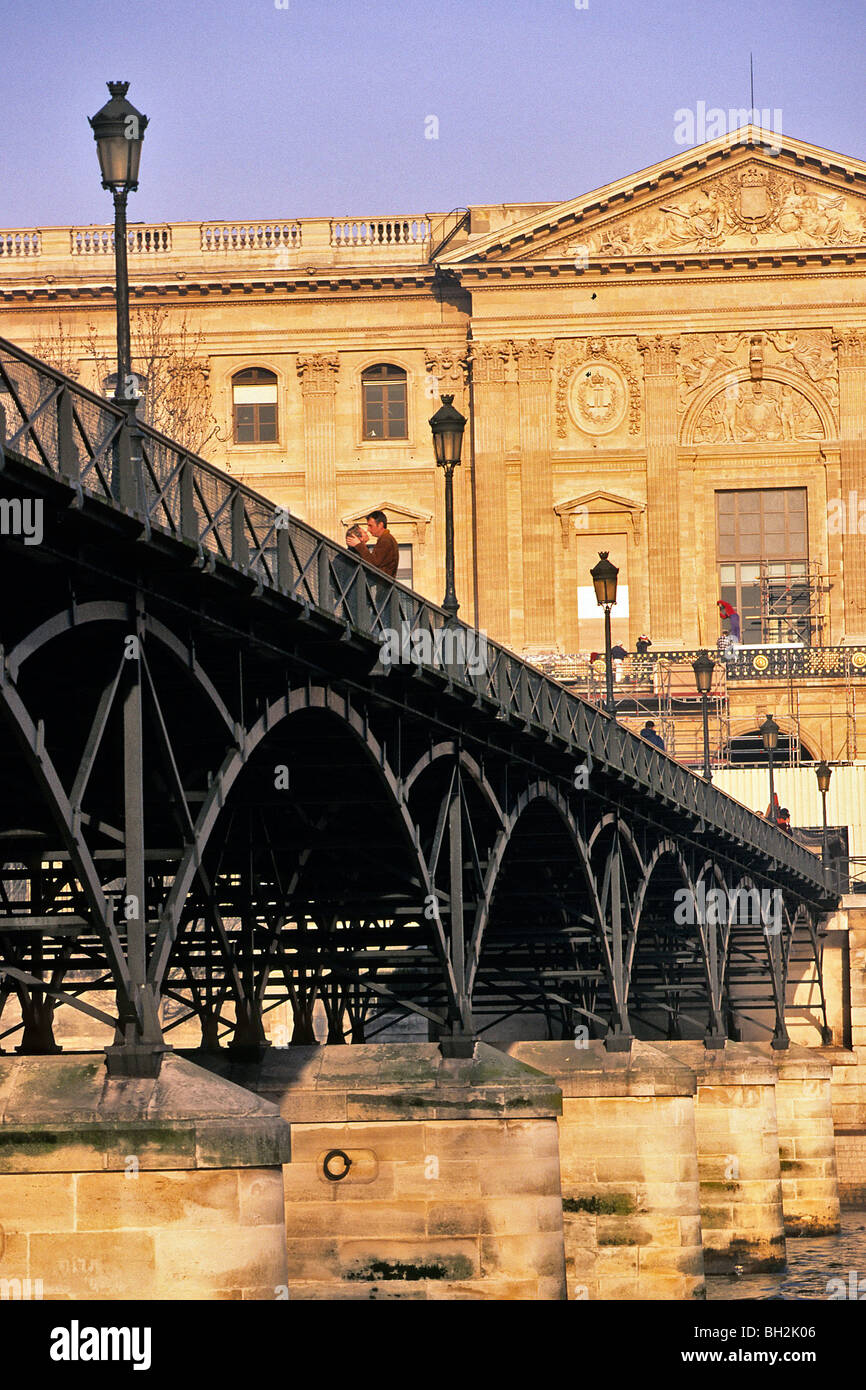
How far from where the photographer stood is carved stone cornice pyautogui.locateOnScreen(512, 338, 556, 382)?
9144cm

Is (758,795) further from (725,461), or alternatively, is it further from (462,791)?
(462,791)

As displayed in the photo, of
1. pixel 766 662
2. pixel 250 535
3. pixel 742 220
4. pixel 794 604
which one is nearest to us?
pixel 250 535

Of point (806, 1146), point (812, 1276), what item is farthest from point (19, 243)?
point (812, 1276)

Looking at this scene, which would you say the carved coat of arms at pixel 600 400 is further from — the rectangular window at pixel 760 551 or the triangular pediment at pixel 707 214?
the rectangular window at pixel 760 551

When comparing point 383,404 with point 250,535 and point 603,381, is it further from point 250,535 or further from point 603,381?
point 250,535

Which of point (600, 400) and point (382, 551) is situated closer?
point (382, 551)

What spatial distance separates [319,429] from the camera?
93688mm

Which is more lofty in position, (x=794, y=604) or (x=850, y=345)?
(x=850, y=345)

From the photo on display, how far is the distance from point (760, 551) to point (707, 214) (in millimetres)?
12299

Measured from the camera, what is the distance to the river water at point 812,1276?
45406 mm

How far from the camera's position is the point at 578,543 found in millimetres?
91375

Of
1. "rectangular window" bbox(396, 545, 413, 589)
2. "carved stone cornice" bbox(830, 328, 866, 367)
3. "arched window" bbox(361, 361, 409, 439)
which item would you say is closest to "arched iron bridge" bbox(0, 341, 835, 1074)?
"rectangular window" bbox(396, 545, 413, 589)
